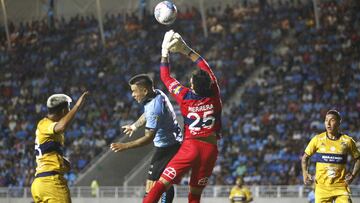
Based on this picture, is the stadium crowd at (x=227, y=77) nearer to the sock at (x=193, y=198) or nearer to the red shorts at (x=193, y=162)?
the sock at (x=193, y=198)

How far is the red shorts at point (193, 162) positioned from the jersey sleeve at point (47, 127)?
67.6 inches

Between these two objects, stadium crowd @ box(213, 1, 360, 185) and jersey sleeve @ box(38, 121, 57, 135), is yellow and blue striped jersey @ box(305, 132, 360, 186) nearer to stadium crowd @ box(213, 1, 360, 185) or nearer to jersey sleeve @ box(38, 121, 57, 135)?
jersey sleeve @ box(38, 121, 57, 135)

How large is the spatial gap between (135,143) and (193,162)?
87 cm

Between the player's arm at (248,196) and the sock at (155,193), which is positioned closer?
the sock at (155,193)

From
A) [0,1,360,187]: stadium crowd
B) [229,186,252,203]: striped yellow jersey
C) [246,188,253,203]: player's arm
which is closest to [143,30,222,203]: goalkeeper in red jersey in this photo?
[229,186,252,203]: striped yellow jersey

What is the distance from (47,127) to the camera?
10383 millimetres

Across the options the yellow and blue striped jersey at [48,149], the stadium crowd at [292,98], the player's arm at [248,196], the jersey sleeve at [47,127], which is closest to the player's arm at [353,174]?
the yellow and blue striped jersey at [48,149]

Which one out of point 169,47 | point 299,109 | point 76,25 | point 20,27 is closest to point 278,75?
point 299,109

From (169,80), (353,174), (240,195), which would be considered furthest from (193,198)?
(240,195)

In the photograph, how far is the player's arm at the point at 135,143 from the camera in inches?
414

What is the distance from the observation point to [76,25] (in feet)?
151

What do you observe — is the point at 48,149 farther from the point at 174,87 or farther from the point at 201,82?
the point at 201,82

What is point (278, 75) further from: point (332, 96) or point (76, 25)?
point (76, 25)

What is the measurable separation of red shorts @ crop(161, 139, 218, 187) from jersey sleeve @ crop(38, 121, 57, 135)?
67.6 inches
